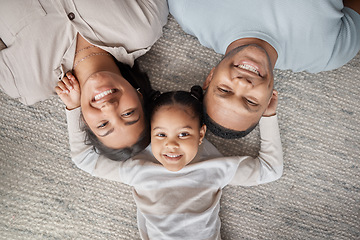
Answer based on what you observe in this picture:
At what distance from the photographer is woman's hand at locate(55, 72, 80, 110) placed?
0.85 meters

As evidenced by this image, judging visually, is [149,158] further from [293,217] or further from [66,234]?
[293,217]

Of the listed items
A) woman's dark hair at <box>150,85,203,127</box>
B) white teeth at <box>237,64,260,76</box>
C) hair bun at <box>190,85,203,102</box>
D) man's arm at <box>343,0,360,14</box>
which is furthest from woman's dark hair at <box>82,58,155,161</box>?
man's arm at <box>343,0,360,14</box>

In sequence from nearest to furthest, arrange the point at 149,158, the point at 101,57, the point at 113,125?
1. the point at 113,125
2. the point at 101,57
3. the point at 149,158

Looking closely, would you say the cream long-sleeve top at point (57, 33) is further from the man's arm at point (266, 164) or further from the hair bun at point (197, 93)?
the man's arm at point (266, 164)

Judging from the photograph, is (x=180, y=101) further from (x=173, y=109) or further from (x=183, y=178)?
(x=183, y=178)

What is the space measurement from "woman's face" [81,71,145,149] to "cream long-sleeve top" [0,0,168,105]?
14cm

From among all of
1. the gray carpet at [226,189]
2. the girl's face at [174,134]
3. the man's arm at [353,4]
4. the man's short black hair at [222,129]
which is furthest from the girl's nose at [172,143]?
the man's arm at [353,4]

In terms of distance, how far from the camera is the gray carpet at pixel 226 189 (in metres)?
1.00

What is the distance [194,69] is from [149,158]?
35cm

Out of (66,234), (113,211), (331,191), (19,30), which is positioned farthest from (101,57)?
(331,191)

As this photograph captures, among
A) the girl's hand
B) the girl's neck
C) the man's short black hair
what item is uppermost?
the girl's neck

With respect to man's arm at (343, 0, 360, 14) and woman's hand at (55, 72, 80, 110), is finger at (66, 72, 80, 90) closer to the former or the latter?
woman's hand at (55, 72, 80, 110)

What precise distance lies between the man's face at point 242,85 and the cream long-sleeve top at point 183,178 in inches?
9.0

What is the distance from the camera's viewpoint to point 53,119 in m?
1.01
